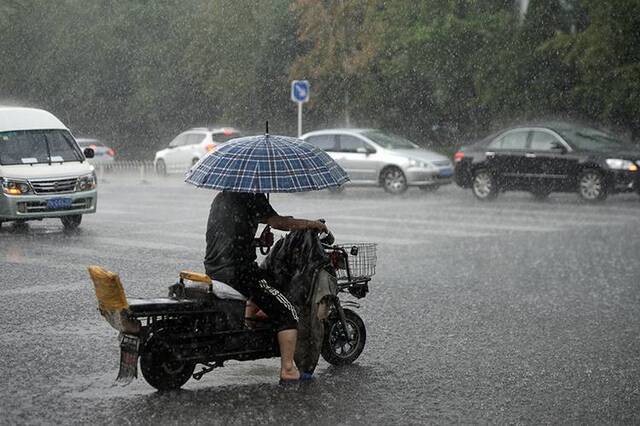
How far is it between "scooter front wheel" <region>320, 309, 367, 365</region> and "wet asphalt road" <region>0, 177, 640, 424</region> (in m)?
0.09

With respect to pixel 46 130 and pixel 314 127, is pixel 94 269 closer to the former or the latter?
pixel 46 130

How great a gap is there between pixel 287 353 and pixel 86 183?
11043 millimetres

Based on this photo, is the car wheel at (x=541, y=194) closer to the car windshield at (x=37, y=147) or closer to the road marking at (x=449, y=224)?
the road marking at (x=449, y=224)

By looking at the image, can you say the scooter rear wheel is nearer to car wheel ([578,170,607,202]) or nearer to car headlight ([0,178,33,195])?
car headlight ([0,178,33,195])

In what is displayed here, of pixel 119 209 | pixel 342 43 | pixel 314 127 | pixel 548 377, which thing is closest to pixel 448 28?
pixel 342 43

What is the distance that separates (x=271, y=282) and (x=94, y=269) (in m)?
1.15

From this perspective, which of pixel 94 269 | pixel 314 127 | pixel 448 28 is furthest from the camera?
pixel 314 127

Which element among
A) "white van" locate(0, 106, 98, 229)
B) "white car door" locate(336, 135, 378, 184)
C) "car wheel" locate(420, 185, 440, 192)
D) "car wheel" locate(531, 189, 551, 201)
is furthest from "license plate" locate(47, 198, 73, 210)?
"car wheel" locate(420, 185, 440, 192)

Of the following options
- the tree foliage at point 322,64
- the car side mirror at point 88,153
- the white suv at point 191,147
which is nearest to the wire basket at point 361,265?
the car side mirror at point 88,153

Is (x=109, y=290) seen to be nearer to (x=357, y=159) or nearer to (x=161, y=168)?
(x=357, y=159)

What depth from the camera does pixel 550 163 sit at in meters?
23.2

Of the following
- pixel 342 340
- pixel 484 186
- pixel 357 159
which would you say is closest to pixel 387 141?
pixel 357 159

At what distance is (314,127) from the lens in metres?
46.5

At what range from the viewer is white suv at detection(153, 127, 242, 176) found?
3641cm
